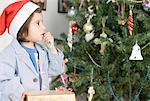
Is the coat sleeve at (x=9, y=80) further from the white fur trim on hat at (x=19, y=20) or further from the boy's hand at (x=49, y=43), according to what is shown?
the boy's hand at (x=49, y=43)

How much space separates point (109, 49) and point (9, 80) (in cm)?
88

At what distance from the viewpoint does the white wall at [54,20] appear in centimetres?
275

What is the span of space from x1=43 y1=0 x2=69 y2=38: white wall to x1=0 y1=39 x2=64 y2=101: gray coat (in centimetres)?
103

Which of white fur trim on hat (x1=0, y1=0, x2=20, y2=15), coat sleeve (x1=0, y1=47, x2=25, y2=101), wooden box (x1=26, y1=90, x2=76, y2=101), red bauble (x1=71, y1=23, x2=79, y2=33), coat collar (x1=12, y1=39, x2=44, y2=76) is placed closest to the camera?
wooden box (x1=26, y1=90, x2=76, y2=101)

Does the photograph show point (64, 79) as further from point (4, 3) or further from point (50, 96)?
point (50, 96)

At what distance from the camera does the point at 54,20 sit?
2.80 metres

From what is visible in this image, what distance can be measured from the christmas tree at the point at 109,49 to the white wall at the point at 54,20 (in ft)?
1.29

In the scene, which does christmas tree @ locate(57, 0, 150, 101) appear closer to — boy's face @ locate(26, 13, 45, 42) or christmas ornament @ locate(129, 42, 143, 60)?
christmas ornament @ locate(129, 42, 143, 60)

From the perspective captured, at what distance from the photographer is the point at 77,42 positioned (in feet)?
7.68

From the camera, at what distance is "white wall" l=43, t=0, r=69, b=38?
108 inches

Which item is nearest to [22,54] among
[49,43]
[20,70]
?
[20,70]

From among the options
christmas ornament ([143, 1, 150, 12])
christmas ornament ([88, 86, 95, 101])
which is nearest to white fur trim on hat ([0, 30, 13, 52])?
christmas ornament ([88, 86, 95, 101])

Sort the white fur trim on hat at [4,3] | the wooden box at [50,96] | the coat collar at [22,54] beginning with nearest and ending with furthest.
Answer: the wooden box at [50,96] → the coat collar at [22,54] → the white fur trim on hat at [4,3]

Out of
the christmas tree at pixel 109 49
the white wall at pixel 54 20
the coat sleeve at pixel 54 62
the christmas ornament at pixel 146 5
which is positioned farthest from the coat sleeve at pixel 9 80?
the white wall at pixel 54 20
